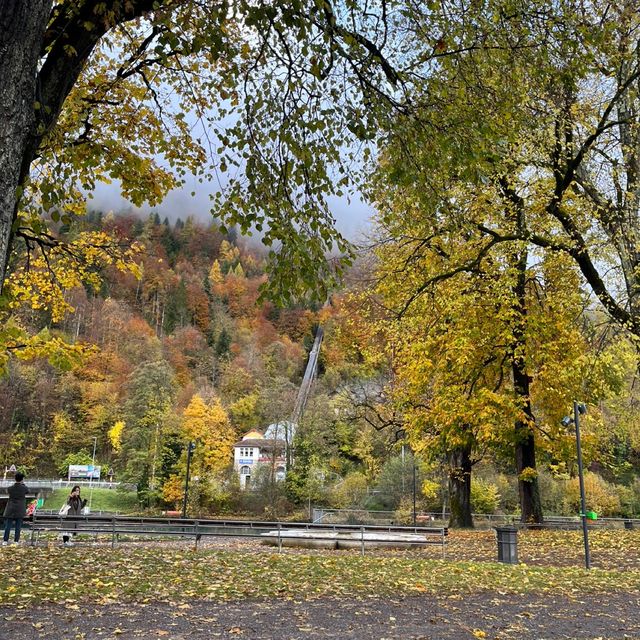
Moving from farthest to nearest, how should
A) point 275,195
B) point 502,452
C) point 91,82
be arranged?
point 502,452, point 91,82, point 275,195

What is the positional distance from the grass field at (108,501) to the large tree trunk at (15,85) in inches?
1747

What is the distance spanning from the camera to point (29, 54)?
13.0 ft

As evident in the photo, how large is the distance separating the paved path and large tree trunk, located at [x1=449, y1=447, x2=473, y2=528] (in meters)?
12.0

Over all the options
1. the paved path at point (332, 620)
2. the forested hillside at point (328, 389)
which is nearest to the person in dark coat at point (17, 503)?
the forested hillside at point (328, 389)

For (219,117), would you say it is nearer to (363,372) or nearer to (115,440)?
(363,372)

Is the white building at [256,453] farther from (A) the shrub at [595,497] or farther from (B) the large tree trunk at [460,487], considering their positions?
(B) the large tree trunk at [460,487]

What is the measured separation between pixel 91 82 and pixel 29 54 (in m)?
4.49

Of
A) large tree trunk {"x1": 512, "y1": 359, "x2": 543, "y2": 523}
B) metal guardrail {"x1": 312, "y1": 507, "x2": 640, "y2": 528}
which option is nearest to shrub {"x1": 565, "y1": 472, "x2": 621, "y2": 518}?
metal guardrail {"x1": 312, "y1": 507, "x2": 640, "y2": 528}

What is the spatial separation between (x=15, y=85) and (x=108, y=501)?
4980cm

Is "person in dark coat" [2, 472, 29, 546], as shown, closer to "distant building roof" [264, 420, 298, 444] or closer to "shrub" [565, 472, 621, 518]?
"distant building roof" [264, 420, 298, 444]

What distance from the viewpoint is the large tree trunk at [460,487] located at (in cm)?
1908

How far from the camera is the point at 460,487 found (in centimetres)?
1953

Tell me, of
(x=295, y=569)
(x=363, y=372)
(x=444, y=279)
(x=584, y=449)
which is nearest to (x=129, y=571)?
(x=295, y=569)

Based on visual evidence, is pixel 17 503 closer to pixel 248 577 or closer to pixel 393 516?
pixel 248 577
